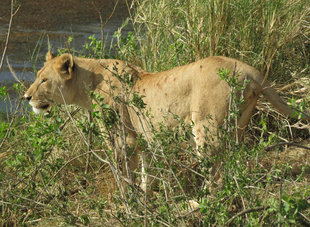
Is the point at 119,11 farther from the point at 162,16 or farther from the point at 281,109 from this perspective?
the point at 281,109

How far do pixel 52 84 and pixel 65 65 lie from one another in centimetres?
20

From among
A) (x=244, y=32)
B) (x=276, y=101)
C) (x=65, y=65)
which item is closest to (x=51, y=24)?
(x=65, y=65)

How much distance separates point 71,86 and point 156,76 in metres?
0.76

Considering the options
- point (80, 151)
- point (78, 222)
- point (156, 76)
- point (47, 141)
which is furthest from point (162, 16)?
point (78, 222)

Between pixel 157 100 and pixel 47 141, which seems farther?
pixel 157 100

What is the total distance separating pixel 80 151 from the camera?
218 inches

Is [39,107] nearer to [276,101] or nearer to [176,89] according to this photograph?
[176,89]

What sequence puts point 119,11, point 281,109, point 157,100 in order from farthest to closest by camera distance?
1. point 119,11
2. point 157,100
3. point 281,109

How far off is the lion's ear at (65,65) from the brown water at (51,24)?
410 centimetres

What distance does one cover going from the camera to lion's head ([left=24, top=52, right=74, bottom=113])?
202 inches

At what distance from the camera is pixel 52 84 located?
5168mm

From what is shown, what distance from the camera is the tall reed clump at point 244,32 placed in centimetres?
551

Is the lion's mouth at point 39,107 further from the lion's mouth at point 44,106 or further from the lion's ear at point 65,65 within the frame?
the lion's ear at point 65,65

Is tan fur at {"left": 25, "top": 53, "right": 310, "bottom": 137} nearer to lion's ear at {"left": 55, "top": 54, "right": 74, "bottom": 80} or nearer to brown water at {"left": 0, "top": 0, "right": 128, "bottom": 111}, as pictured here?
lion's ear at {"left": 55, "top": 54, "right": 74, "bottom": 80}
